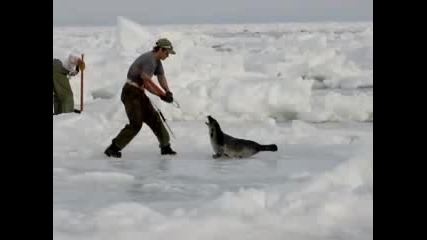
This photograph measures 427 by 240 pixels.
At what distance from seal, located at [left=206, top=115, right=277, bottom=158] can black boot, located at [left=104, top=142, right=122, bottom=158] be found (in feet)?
2.01

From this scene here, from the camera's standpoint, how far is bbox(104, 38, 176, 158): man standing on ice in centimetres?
478

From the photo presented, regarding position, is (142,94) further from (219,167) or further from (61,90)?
(61,90)

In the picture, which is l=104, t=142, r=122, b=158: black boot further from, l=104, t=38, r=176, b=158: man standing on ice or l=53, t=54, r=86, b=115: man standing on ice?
l=53, t=54, r=86, b=115: man standing on ice

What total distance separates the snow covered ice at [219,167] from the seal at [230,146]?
61 mm

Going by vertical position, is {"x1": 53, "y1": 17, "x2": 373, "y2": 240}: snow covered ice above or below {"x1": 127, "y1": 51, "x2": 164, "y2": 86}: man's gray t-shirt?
below

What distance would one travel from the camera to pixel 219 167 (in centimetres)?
459

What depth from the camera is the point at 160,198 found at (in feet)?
12.1

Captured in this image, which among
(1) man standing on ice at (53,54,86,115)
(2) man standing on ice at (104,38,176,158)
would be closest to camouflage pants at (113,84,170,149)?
(2) man standing on ice at (104,38,176,158)

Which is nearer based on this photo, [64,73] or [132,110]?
[132,110]

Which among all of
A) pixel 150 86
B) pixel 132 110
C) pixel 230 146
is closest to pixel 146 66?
pixel 150 86

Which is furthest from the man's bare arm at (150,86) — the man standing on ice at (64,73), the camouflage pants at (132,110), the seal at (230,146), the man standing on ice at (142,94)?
the man standing on ice at (64,73)

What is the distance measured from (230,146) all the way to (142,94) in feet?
2.15
